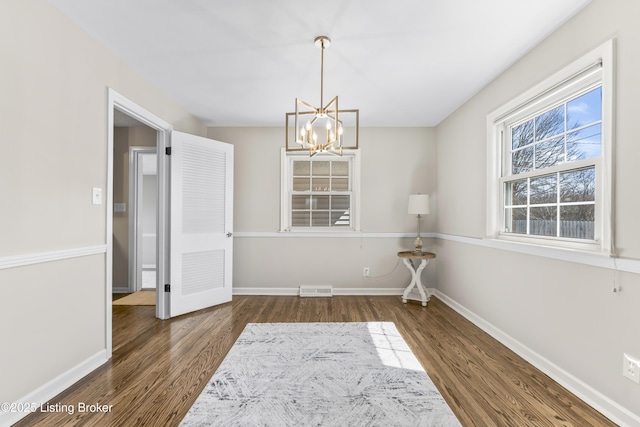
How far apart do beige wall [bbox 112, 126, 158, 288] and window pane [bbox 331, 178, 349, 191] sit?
8.94 feet

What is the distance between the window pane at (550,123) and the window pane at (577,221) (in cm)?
60

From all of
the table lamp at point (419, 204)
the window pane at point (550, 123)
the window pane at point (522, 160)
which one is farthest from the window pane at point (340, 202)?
the window pane at point (550, 123)

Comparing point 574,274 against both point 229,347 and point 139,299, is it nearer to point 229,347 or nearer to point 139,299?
point 229,347

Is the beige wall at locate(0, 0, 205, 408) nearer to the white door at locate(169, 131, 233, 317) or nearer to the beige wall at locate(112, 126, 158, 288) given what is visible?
the white door at locate(169, 131, 233, 317)

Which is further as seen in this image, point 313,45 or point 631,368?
point 313,45

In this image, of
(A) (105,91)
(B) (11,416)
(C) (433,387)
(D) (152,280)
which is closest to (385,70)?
(A) (105,91)

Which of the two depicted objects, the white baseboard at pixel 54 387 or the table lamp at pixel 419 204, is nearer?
the white baseboard at pixel 54 387

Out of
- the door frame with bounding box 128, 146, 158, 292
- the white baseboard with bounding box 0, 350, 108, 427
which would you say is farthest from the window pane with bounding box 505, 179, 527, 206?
the door frame with bounding box 128, 146, 158, 292

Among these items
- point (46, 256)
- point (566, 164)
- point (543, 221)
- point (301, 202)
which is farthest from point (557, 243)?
point (46, 256)

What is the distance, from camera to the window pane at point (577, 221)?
2041 millimetres

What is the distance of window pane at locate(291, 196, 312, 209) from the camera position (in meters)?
4.61

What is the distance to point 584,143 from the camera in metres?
2.10

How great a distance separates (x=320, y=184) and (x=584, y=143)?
307 cm

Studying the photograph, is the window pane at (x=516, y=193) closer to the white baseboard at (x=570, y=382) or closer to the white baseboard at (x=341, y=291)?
the white baseboard at (x=570, y=382)
